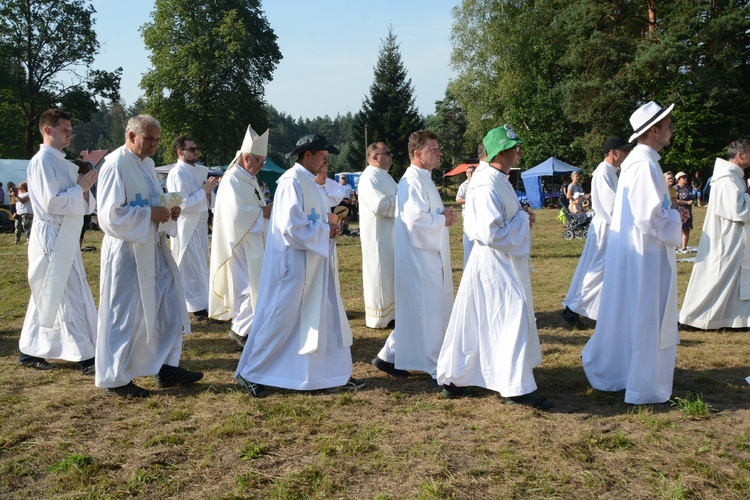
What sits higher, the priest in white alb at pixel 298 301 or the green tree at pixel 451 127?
the green tree at pixel 451 127

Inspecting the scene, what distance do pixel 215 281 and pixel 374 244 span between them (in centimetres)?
187

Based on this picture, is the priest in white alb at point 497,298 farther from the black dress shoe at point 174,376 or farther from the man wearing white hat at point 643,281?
the black dress shoe at point 174,376

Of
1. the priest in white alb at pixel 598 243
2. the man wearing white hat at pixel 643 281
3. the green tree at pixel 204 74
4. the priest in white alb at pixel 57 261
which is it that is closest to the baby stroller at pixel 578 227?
the priest in white alb at pixel 598 243

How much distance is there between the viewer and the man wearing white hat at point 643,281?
4.77 metres

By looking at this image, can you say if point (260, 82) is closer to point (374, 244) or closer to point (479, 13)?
point (479, 13)

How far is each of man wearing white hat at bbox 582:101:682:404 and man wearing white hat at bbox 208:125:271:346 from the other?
3548 mm

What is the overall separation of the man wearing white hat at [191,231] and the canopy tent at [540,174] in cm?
2809

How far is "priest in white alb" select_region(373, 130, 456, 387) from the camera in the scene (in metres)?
5.56

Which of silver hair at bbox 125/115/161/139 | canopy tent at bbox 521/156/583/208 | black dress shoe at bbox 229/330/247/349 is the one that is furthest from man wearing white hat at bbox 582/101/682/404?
canopy tent at bbox 521/156/583/208

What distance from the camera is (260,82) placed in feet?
139

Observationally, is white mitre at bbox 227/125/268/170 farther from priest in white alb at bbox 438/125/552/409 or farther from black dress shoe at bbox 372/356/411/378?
priest in white alb at bbox 438/125/552/409

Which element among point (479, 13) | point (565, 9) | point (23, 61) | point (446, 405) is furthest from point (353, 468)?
point (479, 13)

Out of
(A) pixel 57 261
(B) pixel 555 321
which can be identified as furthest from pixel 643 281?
(A) pixel 57 261

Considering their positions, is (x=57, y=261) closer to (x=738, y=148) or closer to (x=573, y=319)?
(x=573, y=319)
